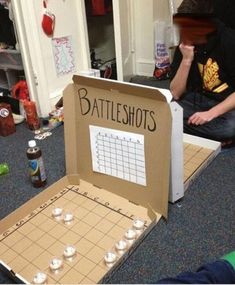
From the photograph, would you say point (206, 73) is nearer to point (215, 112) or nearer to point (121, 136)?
point (215, 112)

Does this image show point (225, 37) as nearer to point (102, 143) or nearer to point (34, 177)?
point (102, 143)

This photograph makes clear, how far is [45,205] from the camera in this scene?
1177 millimetres

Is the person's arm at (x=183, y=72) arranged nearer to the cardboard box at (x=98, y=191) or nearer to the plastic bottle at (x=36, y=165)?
the cardboard box at (x=98, y=191)

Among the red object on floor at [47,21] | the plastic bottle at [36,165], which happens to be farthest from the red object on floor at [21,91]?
the plastic bottle at [36,165]

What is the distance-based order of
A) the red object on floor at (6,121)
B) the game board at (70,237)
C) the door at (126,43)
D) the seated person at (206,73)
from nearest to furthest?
the game board at (70,237), the seated person at (206,73), the red object on floor at (6,121), the door at (126,43)

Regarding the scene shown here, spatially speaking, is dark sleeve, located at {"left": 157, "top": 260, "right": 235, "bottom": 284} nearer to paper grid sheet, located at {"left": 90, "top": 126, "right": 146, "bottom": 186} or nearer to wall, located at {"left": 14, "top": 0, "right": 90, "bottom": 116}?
paper grid sheet, located at {"left": 90, "top": 126, "right": 146, "bottom": 186}

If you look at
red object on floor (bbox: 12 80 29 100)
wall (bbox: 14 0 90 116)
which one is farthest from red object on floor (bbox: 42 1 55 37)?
red object on floor (bbox: 12 80 29 100)

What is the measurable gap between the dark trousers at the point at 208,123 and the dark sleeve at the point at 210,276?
830 millimetres

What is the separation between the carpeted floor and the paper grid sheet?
0.20 meters

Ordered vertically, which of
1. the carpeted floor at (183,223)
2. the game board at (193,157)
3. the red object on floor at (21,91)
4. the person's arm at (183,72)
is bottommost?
the carpeted floor at (183,223)

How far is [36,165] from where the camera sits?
50.3 inches

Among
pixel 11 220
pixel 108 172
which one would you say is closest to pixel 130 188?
pixel 108 172

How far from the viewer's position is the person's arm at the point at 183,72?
4.94ft

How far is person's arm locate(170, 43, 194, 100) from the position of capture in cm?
151
